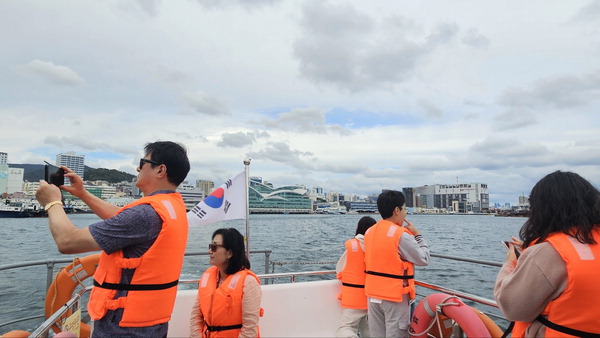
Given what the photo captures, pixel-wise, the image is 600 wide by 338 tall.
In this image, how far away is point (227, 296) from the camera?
242 cm

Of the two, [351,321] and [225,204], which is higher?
[225,204]

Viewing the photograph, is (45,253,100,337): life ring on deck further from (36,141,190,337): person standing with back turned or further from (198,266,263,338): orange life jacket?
(36,141,190,337): person standing with back turned

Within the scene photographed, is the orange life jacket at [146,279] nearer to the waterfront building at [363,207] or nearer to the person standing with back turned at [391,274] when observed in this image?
the person standing with back turned at [391,274]

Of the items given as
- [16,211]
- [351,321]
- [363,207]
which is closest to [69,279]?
[351,321]

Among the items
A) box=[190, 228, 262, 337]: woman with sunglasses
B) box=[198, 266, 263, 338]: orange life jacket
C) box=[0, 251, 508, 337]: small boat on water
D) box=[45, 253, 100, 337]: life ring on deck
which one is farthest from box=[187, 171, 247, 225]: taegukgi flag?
box=[198, 266, 263, 338]: orange life jacket

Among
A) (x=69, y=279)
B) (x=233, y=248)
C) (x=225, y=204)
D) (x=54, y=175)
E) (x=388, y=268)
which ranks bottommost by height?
(x=69, y=279)

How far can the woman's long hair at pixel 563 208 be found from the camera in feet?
4.41

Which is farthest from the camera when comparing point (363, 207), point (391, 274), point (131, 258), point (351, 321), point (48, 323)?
point (363, 207)

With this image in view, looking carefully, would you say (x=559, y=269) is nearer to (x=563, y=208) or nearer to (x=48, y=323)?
(x=563, y=208)

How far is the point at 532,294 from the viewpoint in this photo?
1.30m

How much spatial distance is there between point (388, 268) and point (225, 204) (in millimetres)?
2215

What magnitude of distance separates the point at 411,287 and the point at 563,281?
180 centimetres

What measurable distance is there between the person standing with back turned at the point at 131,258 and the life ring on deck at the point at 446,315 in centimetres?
213

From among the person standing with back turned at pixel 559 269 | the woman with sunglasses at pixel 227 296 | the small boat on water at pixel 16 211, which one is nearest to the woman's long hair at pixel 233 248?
the woman with sunglasses at pixel 227 296
